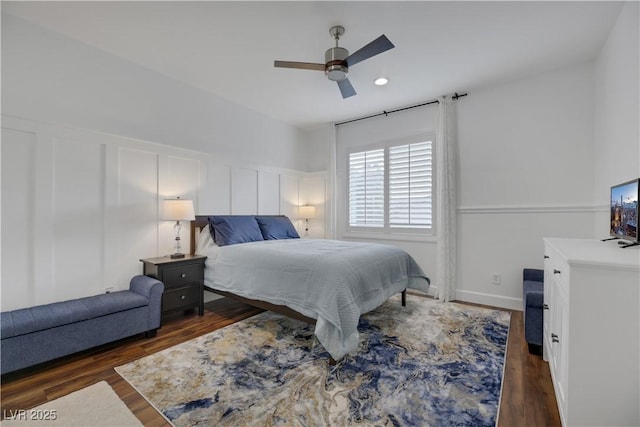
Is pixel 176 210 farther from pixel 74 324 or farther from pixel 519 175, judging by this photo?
pixel 519 175

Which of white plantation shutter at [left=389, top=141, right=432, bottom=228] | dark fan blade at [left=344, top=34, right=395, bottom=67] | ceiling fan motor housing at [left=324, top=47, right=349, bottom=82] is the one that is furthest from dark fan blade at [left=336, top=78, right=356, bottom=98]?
white plantation shutter at [left=389, top=141, right=432, bottom=228]

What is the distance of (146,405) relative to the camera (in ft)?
5.90

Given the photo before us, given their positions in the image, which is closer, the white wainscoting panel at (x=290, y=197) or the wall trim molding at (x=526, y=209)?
the wall trim molding at (x=526, y=209)

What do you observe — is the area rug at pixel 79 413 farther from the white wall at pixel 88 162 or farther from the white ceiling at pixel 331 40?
the white ceiling at pixel 331 40

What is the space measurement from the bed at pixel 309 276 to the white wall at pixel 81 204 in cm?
57

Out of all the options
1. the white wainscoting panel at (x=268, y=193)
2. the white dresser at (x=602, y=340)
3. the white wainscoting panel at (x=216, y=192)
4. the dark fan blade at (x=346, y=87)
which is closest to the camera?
the white dresser at (x=602, y=340)

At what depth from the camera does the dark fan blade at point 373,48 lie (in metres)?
2.21

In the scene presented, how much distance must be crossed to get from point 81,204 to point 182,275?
1.18 metres

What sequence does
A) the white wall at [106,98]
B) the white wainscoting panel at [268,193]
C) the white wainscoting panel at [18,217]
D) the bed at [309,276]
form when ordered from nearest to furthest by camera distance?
1. the bed at [309,276]
2. the white wainscoting panel at [18,217]
3. the white wall at [106,98]
4. the white wainscoting panel at [268,193]

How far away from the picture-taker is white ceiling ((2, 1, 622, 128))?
236 centimetres

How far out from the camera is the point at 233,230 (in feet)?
12.3

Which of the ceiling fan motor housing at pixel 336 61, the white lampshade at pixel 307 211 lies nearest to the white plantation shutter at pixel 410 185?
the white lampshade at pixel 307 211

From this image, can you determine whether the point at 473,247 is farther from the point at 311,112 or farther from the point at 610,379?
the point at 311,112

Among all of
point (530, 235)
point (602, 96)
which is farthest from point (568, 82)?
point (530, 235)
